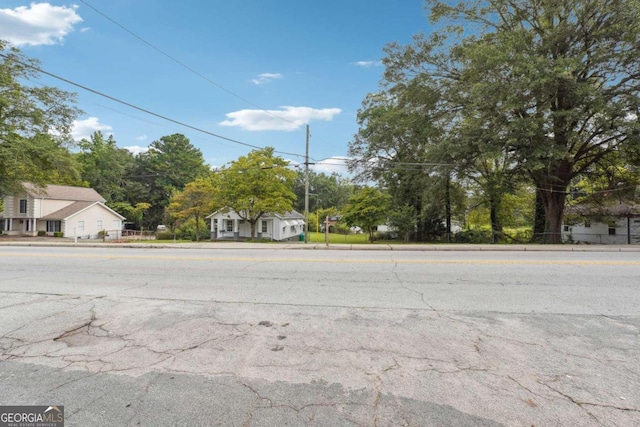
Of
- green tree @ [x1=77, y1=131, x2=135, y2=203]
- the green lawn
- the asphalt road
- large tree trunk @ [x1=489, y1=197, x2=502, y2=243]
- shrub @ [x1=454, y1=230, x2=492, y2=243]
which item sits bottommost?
the green lawn

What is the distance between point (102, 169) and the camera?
165 ft

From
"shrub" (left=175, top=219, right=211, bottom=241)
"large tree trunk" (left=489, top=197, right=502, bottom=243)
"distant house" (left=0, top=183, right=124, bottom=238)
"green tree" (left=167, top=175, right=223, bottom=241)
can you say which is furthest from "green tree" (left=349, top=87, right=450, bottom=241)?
"distant house" (left=0, top=183, right=124, bottom=238)

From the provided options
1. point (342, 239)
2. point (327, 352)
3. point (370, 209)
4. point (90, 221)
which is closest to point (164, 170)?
point (90, 221)

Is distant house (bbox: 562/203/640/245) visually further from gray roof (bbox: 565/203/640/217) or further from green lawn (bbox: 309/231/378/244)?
green lawn (bbox: 309/231/378/244)

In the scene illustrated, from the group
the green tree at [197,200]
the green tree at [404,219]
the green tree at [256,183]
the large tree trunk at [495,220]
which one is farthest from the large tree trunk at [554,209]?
the green tree at [197,200]

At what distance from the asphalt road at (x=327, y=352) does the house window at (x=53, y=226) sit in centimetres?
3629

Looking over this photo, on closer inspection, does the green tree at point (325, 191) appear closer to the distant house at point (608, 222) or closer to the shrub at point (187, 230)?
the shrub at point (187, 230)

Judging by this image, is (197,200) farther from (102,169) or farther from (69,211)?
(102,169)

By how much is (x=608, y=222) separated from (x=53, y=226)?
54326 mm

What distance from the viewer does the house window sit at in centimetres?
3487

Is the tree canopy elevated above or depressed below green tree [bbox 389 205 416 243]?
above

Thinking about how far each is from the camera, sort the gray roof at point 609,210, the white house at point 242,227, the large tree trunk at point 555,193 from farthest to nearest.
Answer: the white house at point 242,227
the gray roof at point 609,210
the large tree trunk at point 555,193

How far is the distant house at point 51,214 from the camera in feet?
111

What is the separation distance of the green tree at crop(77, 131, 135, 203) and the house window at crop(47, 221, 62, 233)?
12890mm
